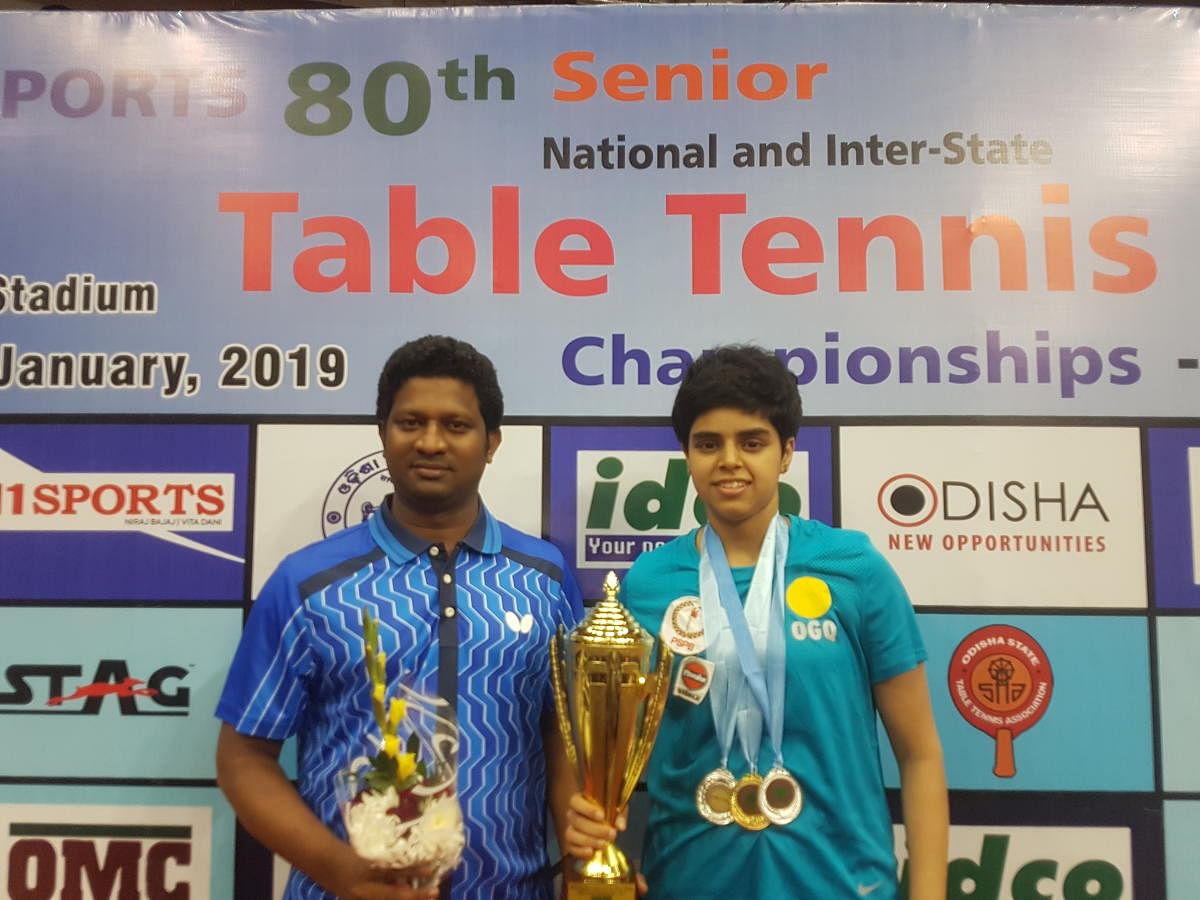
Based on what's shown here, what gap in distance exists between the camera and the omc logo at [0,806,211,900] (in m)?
2.30

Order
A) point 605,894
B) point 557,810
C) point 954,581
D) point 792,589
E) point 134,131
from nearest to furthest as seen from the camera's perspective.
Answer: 1. point 605,894
2. point 792,589
3. point 557,810
4. point 954,581
5. point 134,131

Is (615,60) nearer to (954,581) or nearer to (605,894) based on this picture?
(954,581)

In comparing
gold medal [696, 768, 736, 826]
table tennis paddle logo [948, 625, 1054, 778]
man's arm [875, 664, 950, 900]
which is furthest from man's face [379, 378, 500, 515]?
table tennis paddle logo [948, 625, 1054, 778]

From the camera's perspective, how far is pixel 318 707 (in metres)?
1.80

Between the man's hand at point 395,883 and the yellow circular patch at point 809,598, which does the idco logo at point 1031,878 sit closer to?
the yellow circular patch at point 809,598

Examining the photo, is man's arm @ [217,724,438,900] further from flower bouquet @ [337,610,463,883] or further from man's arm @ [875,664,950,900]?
man's arm @ [875,664,950,900]

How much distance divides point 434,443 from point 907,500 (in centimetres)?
118

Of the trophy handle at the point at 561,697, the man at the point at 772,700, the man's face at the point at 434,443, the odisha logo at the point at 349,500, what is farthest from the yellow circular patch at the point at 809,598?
the odisha logo at the point at 349,500

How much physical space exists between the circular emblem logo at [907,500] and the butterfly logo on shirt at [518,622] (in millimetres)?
960

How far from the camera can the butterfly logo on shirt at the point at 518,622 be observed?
1815mm

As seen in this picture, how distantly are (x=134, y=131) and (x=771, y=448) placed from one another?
72.4 inches

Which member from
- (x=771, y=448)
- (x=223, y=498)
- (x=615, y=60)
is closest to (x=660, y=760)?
(x=771, y=448)

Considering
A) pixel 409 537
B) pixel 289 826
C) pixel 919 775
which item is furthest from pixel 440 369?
pixel 919 775

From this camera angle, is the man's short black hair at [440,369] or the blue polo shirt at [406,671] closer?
the blue polo shirt at [406,671]
